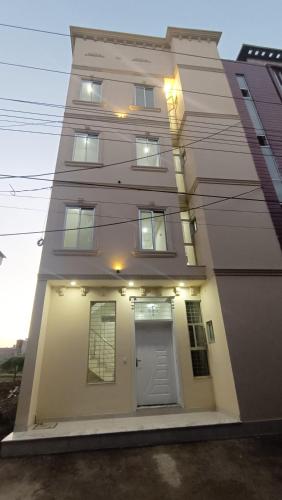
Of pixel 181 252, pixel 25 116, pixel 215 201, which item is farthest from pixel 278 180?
pixel 25 116

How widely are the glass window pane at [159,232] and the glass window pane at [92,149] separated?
294 centimetres

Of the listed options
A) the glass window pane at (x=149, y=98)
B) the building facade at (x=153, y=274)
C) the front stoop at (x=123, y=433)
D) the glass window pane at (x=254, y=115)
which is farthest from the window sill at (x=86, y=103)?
the front stoop at (x=123, y=433)

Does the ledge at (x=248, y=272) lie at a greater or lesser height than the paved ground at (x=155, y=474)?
greater

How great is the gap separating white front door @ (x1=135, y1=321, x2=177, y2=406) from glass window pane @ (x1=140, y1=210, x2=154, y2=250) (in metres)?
2.23

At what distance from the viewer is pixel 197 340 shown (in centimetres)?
643

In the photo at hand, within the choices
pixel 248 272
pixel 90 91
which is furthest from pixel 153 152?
pixel 248 272

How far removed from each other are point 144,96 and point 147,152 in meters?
3.24

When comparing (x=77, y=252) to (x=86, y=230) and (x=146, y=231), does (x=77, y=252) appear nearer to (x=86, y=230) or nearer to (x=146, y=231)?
(x=86, y=230)

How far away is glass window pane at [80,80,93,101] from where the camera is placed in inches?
360

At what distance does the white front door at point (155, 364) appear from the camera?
5.90 m

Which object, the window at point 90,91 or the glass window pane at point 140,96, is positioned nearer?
the window at point 90,91

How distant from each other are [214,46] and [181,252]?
434 inches

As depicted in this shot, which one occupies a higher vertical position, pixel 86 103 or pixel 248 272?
pixel 86 103

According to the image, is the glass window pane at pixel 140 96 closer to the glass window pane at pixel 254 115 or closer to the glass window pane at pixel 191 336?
the glass window pane at pixel 254 115
